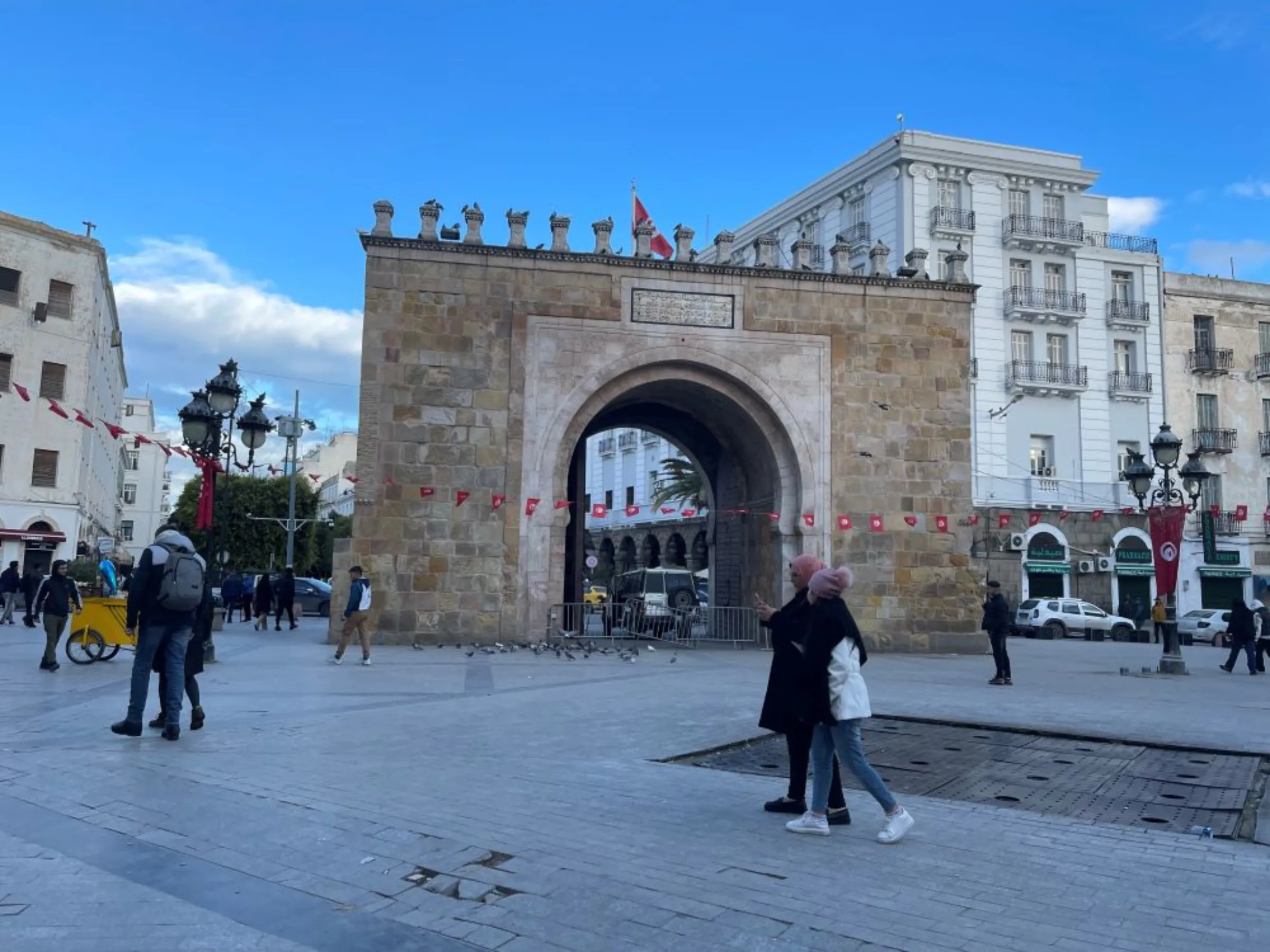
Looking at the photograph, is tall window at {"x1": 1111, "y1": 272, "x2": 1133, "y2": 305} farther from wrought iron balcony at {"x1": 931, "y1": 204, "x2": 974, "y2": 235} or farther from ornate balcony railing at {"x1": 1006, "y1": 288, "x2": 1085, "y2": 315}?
wrought iron balcony at {"x1": 931, "y1": 204, "x2": 974, "y2": 235}

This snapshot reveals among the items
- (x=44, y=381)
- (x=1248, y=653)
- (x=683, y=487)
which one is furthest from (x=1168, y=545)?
(x=44, y=381)

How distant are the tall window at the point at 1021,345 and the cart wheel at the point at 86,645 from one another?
31008 millimetres

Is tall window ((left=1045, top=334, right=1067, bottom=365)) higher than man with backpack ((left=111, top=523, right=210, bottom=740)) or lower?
higher

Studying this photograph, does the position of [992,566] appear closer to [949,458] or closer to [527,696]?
[949,458]

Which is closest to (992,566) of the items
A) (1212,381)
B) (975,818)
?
(1212,381)

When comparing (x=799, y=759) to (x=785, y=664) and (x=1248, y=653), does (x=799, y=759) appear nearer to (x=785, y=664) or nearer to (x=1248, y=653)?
(x=785, y=664)

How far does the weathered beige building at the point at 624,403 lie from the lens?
1812 cm

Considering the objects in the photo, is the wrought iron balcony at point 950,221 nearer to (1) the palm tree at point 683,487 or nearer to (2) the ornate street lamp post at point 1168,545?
(1) the palm tree at point 683,487

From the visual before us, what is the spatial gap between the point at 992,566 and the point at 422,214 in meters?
23.8

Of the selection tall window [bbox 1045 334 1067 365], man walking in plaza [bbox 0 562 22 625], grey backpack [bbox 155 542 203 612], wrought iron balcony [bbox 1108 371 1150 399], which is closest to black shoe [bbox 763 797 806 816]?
grey backpack [bbox 155 542 203 612]

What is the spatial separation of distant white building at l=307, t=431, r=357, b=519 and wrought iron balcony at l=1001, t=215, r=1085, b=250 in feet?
239

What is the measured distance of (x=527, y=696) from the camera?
35.4 ft

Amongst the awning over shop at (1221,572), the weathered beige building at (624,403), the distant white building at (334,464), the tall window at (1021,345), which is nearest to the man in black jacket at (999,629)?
the weathered beige building at (624,403)

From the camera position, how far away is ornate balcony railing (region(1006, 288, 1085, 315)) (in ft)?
114
